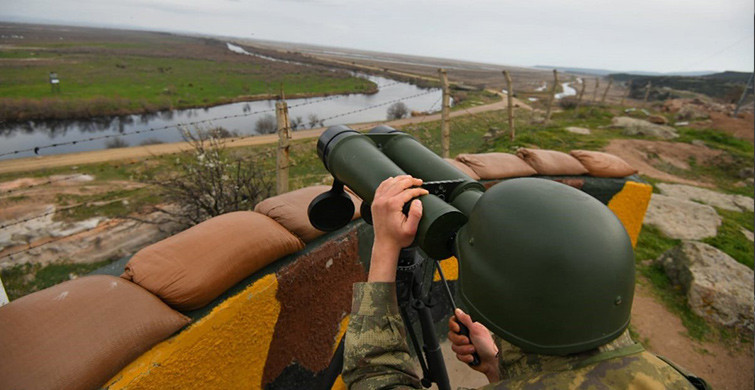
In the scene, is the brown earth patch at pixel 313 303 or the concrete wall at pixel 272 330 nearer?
the concrete wall at pixel 272 330

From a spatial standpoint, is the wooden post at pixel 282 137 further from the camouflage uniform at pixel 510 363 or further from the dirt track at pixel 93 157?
the dirt track at pixel 93 157

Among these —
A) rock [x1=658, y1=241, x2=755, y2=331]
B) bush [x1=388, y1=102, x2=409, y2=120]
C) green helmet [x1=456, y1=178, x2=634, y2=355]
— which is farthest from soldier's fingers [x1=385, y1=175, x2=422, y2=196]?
bush [x1=388, y1=102, x2=409, y2=120]

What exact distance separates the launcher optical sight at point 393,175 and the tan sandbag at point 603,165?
2.90 m

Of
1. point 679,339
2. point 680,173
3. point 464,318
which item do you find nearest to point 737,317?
point 679,339

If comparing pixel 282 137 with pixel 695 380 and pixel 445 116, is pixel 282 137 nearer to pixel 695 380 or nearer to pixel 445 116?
pixel 445 116

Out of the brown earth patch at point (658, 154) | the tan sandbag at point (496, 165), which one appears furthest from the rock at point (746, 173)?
the tan sandbag at point (496, 165)

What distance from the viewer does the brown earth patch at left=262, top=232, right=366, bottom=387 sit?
1767 mm

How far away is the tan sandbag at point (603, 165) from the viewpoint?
361 centimetres

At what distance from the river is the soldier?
2.37 metres

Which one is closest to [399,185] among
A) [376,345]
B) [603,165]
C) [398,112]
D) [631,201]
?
[376,345]

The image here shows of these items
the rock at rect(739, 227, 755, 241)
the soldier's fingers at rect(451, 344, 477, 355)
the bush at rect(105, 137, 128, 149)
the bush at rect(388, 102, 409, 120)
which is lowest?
the bush at rect(105, 137, 128, 149)

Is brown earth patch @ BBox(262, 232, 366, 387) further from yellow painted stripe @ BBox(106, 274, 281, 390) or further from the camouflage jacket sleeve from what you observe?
the camouflage jacket sleeve

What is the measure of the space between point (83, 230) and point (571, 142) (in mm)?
10575

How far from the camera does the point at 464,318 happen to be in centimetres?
131
